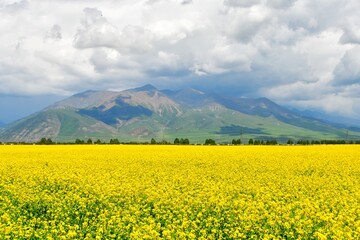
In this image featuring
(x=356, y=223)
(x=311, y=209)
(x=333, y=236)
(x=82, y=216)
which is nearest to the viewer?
(x=333, y=236)

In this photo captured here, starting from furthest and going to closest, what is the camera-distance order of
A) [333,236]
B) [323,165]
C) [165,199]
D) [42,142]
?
[42,142], [323,165], [165,199], [333,236]

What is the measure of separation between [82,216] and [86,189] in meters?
5.63

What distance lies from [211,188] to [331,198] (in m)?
5.95

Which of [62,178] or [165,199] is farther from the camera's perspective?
[62,178]

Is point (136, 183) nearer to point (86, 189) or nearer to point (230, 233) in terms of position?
point (86, 189)

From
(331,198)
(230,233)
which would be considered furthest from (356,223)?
(331,198)

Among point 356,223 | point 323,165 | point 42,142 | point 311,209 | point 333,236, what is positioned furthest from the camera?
point 42,142

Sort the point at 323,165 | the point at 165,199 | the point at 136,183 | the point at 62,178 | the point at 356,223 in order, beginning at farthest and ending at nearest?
1. the point at 323,165
2. the point at 62,178
3. the point at 136,183
4. the point at 165,199
5. the point at 356,223

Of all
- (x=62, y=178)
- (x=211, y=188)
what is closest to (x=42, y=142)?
(x=62, y=178)

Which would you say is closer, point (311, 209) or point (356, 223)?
point (356, 223)

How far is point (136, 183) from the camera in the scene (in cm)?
2317

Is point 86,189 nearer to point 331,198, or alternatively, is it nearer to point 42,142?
point 331,198

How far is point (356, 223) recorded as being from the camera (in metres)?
13.2

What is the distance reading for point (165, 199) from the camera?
18.7 meters
